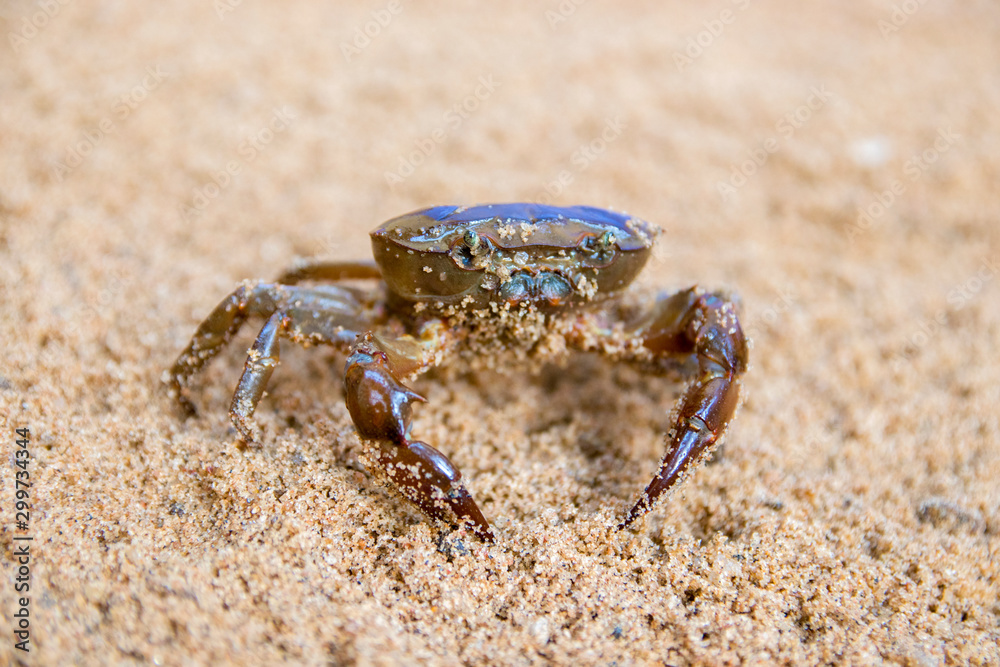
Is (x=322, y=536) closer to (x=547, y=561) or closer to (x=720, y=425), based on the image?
(x=547, y=561)

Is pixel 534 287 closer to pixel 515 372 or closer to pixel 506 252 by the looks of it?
pixel 506 252

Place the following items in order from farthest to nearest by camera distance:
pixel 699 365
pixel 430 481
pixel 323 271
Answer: pixel 323 271, pixel 699 365, pixel 430 481

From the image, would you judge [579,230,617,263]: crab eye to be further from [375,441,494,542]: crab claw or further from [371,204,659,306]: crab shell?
[375,441,494,542]: crab claw

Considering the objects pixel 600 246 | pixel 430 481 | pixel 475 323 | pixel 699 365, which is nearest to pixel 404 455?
pixel 430 481

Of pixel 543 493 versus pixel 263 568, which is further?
pixel 543 493

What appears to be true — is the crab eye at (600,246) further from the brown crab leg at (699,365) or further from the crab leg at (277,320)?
the crab leg at (277,320)

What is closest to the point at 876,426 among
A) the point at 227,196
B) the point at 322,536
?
the point at 322,536
